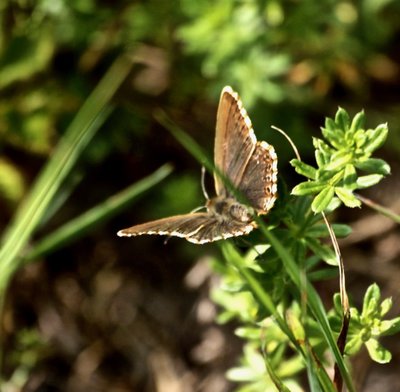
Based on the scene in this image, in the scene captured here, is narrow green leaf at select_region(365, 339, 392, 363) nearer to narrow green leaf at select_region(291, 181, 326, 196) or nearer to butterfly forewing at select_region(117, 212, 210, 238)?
narrow green leaf at select_region(291, 181, 326, 196)

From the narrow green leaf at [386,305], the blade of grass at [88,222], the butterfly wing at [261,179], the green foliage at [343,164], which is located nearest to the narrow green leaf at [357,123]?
the green foliage at [343,164]

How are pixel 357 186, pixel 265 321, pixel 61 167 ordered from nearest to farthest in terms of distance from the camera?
pixel 357 186 → pixel 265 321 → pixel 61 167

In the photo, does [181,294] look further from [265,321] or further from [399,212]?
[265,321]

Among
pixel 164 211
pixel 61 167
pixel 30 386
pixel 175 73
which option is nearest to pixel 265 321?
pixel 61 167

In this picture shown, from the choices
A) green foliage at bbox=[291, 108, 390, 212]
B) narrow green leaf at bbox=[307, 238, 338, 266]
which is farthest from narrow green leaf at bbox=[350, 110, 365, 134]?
narrow green leaf at bbox=[307, 238, 338, 266]

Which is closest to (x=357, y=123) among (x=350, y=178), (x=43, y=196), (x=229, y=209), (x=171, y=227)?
(x=350, y=178)
